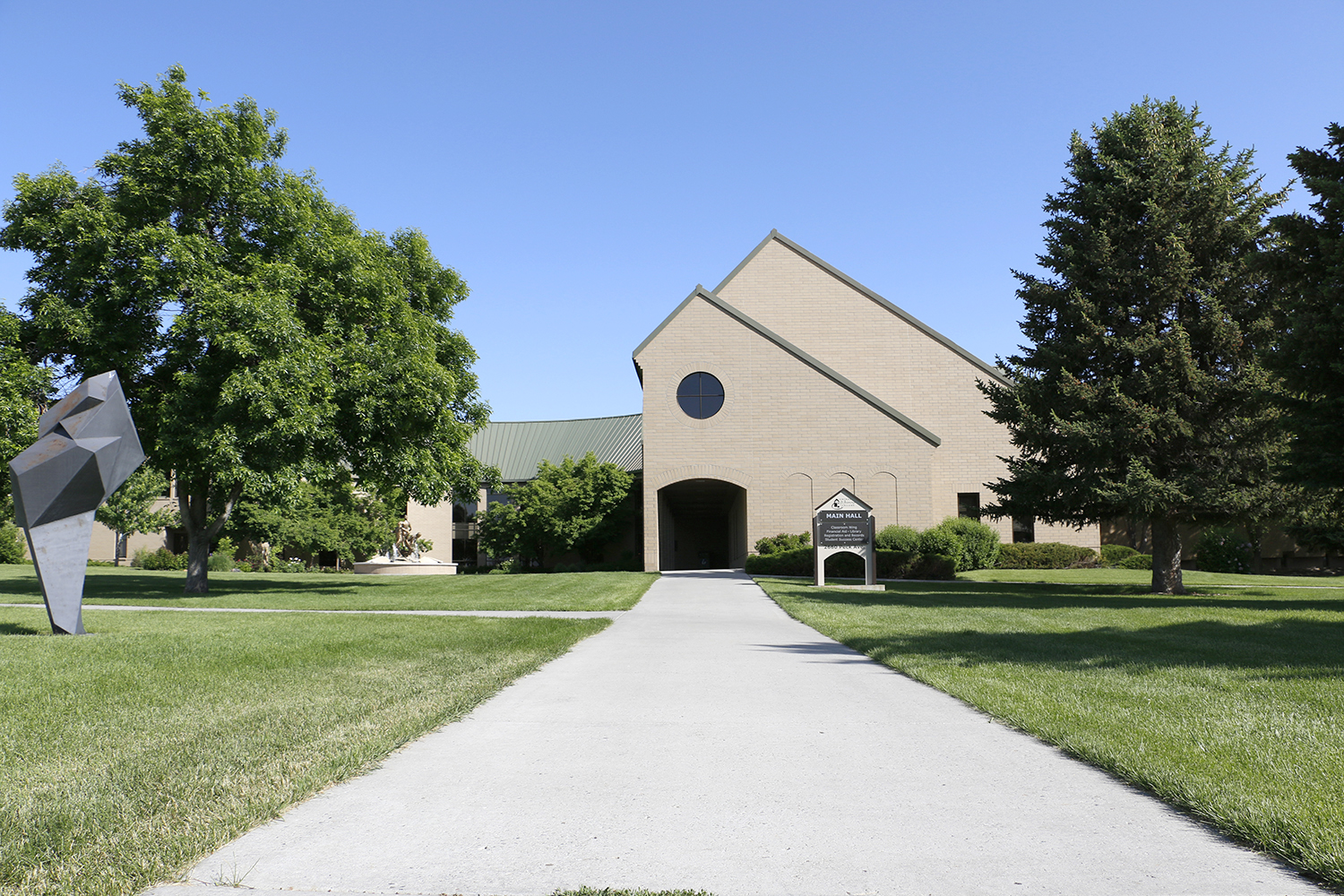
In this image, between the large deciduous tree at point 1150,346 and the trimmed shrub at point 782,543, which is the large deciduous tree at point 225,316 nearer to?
the trimmed shrub at point 782,543

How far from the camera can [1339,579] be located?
29.1 metres

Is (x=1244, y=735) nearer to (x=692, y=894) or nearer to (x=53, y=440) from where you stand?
(x=692, y=894)

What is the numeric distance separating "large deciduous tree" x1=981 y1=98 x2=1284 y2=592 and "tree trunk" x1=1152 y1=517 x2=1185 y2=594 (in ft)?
0.12

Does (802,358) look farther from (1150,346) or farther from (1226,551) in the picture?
(1226,551)

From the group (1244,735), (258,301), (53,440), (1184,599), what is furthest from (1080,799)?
(258,301)

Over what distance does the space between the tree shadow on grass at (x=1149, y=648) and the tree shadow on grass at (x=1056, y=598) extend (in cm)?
455

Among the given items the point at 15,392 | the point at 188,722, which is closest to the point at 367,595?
the point at 15,392

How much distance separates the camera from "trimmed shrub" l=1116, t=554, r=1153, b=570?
34375mm

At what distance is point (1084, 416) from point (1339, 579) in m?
17.2

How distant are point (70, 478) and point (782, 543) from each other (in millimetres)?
24739

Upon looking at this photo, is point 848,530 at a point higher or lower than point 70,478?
lower

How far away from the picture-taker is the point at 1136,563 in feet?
113

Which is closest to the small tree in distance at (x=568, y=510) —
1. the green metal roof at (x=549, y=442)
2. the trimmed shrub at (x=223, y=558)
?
the green metal roof at (x=549, y=442)

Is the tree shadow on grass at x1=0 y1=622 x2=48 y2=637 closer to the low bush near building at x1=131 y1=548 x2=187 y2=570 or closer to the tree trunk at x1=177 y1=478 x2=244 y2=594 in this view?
the tree trunk at x1=177 y1=478 x2=244 y2=594
